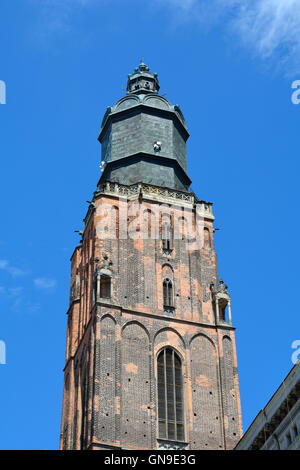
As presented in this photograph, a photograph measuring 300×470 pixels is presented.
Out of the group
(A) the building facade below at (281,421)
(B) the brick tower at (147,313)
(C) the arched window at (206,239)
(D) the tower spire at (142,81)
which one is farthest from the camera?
(D) the tower spire at (142,81)

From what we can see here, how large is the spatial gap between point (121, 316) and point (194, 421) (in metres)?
7.22

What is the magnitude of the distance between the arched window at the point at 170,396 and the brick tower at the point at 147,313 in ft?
0.19

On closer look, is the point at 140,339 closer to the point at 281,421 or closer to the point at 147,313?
the point at 147,313

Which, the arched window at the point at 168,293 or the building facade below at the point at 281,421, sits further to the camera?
the arched window at the point at 168,293

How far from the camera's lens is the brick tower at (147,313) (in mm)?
Result: 47844

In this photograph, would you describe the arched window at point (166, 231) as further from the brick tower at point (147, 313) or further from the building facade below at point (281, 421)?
the building facade below at point (281, 421)

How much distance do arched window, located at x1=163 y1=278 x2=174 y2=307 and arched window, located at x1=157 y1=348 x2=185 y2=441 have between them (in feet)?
10.6

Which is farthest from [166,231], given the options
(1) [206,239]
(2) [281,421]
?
(2) [281,421]

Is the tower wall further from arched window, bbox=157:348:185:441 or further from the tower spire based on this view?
the tower spire

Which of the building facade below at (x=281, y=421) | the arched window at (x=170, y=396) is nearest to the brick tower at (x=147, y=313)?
the arched window at (x=170, y=396)
